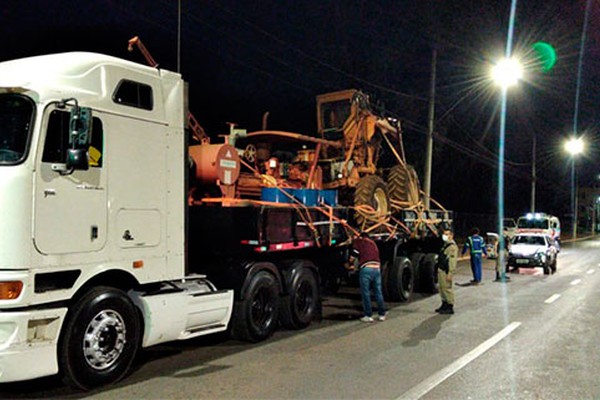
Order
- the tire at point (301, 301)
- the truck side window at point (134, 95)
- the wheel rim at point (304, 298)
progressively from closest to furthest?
the truck side window at point (134, 95) → the tire at point (301, 301) → the wheel rim at point (304, 298)

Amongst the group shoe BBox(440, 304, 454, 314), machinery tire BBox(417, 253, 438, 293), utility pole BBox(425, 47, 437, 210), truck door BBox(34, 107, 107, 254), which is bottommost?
shoe BBox(440, 304, 454, 314)

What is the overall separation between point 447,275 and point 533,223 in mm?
22762

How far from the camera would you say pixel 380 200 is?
12.9m

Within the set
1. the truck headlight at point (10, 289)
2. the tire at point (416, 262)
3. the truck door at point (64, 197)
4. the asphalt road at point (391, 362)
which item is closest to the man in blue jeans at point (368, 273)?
the asphalt road at point (391, 362)

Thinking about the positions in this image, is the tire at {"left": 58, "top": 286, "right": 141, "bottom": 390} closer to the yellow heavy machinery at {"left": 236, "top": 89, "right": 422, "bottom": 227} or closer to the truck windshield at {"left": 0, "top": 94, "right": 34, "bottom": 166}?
the truck windshield at {"left": 0, "top": 94, "right": 34, "bottom": 166}

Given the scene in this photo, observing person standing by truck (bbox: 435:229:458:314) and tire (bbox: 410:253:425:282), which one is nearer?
person standing by truck (bbox: 435:229:458:314)

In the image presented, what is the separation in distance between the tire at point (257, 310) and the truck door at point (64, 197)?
8.57 ft

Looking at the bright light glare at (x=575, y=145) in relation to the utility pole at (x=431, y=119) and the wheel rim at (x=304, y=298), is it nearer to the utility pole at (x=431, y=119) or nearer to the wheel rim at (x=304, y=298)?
the utility pole at (x=431, y=119)

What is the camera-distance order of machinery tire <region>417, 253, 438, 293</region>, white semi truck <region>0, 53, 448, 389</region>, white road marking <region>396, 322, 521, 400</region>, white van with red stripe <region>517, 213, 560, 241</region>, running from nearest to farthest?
white semi truck <region>0, 53, 448, 389</region>, white road marking <region>396, 322, 521, 400</region>, machinery tire <region>417, 253, 438, 293</region>, white van with red stripe <region>517, 213, 560, 241</region>

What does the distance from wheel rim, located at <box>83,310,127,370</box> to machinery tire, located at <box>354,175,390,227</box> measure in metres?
6.36

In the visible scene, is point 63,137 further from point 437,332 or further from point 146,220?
point 437,332

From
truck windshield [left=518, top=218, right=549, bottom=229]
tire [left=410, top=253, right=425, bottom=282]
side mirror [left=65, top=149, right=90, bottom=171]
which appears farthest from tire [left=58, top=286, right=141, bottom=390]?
truck windshield [left=518, top=218, right=549, bottom=229]

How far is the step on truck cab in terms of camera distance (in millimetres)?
5508

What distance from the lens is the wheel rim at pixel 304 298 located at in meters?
9.62
